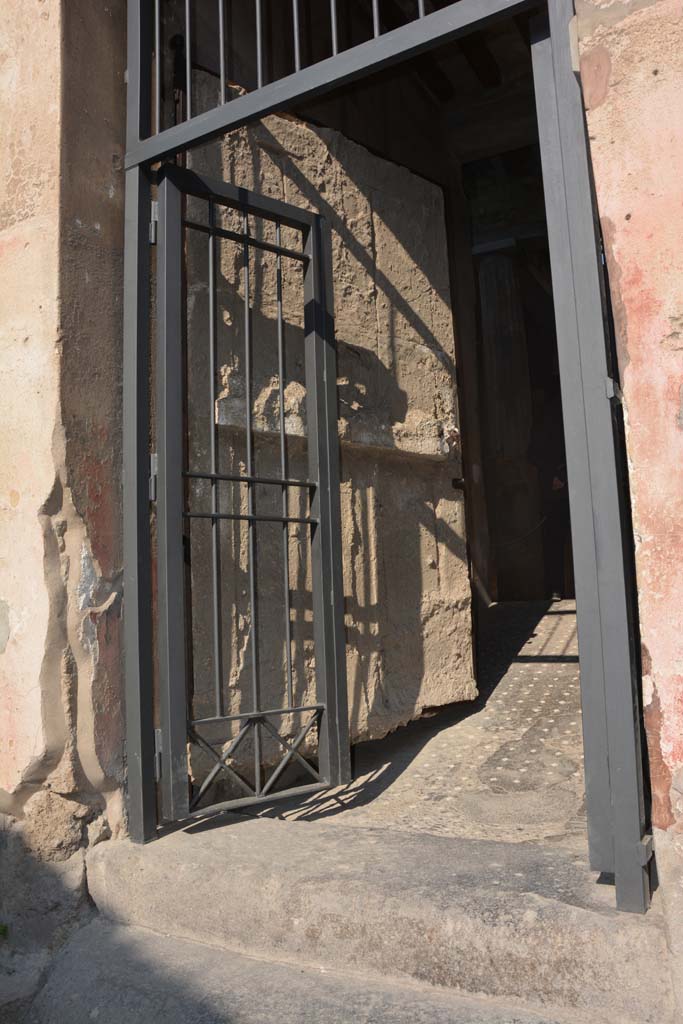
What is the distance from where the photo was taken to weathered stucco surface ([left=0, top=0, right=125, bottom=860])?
112 inches

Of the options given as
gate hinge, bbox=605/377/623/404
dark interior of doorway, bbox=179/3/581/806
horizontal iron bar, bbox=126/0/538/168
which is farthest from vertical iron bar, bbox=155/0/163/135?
gate hinge, bbox=605/377/623/404

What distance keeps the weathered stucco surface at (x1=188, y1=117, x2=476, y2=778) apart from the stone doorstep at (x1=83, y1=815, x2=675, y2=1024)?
29.6 inches

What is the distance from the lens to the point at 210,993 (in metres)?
2.17

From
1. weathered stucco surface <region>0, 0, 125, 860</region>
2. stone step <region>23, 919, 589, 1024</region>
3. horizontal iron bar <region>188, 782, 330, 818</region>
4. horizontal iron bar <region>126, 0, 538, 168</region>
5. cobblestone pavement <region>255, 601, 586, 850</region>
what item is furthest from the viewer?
cobblestone pavement <region>255, 601, 586, 850</region>

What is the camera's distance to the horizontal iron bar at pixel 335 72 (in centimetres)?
235

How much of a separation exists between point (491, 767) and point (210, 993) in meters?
1.95

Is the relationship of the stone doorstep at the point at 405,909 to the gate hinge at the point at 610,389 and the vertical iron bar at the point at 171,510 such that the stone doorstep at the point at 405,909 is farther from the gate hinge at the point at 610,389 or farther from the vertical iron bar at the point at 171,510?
the gate hinge at the point at 610,389

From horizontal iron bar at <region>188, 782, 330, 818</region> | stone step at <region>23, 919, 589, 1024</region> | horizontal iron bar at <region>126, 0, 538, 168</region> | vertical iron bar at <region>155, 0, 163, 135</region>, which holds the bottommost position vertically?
stone step at <region>23, 919, 589, 1024</region>

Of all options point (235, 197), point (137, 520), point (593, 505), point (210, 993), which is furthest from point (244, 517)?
point (210, 993)

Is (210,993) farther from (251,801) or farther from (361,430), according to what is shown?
(361,430)

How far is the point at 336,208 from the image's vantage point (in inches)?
163

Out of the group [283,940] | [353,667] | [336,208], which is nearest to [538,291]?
[336,208]

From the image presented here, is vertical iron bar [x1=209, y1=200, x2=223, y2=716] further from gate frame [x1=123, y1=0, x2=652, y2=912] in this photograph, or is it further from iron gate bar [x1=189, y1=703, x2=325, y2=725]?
gate frame [x1=123, y1=0, x2=652, y2=912]

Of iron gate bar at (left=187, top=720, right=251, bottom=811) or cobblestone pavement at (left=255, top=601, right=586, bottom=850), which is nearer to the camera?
iron gate bar at (left=187, top=720, right=251, bottom=811)
